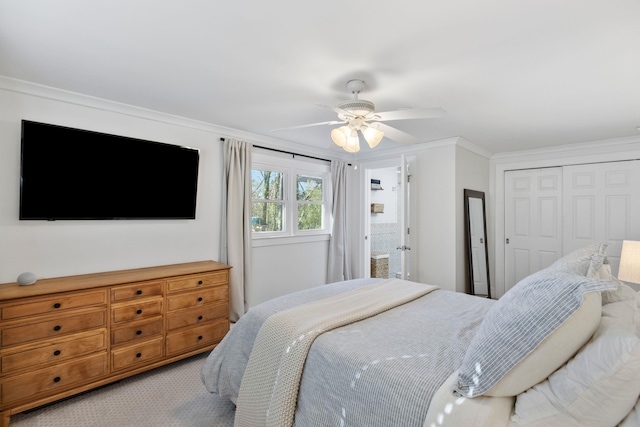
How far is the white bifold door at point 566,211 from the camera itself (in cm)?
389

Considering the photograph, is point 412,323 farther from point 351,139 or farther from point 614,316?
point 351,139

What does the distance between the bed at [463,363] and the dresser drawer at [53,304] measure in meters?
1.14

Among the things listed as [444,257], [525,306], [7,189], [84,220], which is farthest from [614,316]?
[7,189]

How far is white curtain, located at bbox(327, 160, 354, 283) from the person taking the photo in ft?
15.4

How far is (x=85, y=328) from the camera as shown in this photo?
2.29m

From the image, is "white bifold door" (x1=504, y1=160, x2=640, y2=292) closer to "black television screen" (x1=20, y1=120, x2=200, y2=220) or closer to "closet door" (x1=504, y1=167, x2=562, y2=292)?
"closet door" (x1=504, y1=167, x2=562, y2=292)

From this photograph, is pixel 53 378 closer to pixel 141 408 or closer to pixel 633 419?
pixel 141 408

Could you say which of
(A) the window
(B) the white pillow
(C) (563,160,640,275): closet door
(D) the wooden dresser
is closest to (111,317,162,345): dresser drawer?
(D) the wooden dresser

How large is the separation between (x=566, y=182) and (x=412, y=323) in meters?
3.89

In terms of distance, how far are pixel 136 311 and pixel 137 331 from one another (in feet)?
0.55

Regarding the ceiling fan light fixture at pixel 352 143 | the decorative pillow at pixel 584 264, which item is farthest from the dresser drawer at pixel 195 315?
the decorative pillow at pixel 584 264

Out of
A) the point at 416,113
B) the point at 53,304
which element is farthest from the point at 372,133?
the point at 53,304

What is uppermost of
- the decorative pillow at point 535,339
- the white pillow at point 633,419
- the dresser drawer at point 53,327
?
the decorative pillow at point 535,339

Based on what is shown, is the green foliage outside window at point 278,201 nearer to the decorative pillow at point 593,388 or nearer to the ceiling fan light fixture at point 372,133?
the ceiling fan light fixture at point 372,133
